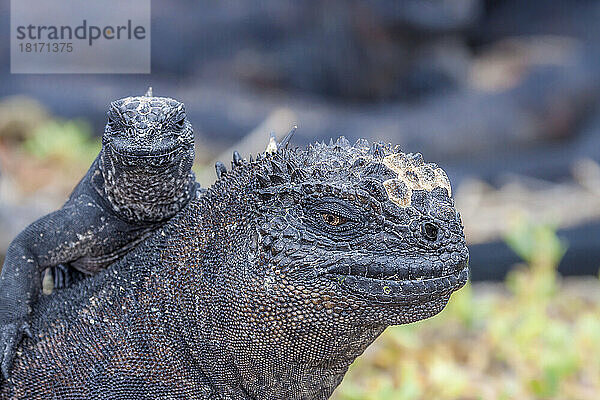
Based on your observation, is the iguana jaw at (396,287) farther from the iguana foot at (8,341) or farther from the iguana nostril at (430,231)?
the iguana foot at (8,341)

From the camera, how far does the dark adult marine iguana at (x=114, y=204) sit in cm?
250

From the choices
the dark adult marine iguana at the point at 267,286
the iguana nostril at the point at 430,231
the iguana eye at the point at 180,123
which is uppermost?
the iguana eye at the point at 180,123

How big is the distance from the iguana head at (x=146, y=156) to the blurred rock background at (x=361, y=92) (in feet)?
25.2

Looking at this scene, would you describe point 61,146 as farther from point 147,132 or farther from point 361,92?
point 147,132

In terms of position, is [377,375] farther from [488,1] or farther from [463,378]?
[488,1]

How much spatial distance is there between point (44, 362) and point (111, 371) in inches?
11.3

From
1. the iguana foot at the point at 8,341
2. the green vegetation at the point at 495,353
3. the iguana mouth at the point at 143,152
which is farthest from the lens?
the green vegetation at the point at 495,353

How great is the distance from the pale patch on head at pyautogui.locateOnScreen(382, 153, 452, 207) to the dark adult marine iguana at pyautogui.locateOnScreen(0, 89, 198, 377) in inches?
29.0

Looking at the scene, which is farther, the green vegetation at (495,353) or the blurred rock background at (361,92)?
the blurred rock background at (361,92)

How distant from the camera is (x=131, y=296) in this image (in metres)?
2.67

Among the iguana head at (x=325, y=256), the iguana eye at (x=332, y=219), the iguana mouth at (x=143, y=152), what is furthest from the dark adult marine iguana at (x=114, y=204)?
the iguana eye at (x=332, y=219)

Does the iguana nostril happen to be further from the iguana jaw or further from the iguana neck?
the iguana neck

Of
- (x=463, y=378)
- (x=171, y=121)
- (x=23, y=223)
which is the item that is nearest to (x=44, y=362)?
(x=171, y=121)

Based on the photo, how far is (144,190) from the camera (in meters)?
2.60
